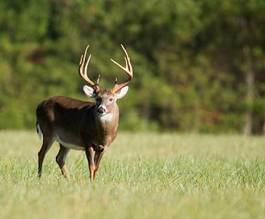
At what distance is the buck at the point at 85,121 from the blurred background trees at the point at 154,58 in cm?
2494

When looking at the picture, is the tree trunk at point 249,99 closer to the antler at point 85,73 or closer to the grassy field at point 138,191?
the grassy field at point 138,191

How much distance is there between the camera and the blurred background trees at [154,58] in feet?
128

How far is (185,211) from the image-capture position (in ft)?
25.9

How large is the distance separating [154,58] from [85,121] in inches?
1135

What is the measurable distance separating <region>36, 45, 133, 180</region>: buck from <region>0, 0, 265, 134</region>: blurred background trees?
24.9m

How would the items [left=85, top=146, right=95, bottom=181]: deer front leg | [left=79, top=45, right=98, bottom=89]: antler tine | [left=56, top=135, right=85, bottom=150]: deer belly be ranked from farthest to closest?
[left=56, top=135, right=85, bottom=150]: deer belly, [left=79, top=45, right=98, bottom=89]: antler tine, [left=85, top=146, right=95, bottom=181]: deer front leg

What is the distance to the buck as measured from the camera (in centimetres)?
1218

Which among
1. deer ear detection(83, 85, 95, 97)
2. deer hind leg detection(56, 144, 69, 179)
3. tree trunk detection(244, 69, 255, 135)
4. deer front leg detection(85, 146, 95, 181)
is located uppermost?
deer ear detection(83, 85, 95, 97)

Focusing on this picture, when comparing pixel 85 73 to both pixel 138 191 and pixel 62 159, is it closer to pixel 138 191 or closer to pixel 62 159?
pixel 62 159

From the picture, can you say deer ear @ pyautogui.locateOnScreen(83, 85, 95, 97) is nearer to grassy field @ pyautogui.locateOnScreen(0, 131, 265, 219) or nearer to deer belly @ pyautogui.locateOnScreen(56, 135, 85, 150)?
deer belly @ pyautogui.locateOnScreen(56, 135, 85, 150)

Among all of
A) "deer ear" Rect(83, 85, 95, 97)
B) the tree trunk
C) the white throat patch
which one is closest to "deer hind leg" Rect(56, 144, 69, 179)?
the white throat patch

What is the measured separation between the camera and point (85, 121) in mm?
12477

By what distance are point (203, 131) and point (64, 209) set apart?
3133 centimetres

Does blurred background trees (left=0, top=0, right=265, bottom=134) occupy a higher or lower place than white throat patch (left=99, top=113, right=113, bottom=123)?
lower
